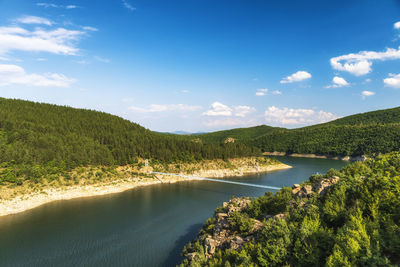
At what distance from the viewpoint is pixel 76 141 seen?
211 ft

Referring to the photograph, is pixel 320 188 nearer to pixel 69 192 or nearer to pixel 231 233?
pixel 231 233

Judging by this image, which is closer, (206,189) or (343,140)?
(206,189)

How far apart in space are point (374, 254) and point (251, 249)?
8112 millimetres

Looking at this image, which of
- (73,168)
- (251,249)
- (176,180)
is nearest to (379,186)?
(251,249)

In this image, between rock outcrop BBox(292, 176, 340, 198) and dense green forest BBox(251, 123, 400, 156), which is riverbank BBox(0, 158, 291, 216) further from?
dense green forest BBox(251, 123, 400, 156)

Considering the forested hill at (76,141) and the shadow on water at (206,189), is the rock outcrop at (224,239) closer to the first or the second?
the shadow on water at (206,189)

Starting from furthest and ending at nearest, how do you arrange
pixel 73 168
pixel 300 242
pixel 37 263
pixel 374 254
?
pixel 73 168
pixel 37 263
pixel 300 242
pixel 374 254

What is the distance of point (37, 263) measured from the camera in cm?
2536

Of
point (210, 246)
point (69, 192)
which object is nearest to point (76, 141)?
point (69, 192)

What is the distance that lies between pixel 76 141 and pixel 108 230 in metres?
40.9

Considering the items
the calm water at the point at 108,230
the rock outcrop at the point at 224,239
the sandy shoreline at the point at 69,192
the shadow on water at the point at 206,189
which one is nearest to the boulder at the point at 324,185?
the rock outcrop at the point at 224,239

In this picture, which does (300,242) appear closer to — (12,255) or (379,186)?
(379,186)

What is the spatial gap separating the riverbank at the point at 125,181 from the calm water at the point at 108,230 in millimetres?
2797

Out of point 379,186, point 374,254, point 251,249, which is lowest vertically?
point 251,249
